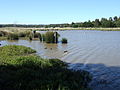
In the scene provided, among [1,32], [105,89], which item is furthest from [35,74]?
[1,32]

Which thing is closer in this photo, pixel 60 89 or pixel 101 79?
pixel 60 89

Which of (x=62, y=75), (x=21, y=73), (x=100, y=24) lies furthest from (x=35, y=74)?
(x=100, y=24)

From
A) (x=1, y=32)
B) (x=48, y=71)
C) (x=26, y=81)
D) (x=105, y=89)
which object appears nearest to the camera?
(x=26, y=81)

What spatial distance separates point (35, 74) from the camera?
10570 millimetres

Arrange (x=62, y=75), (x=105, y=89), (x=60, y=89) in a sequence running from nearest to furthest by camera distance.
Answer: (x=60, y=89)
(x=105, y=89)
(x=62, y=75)

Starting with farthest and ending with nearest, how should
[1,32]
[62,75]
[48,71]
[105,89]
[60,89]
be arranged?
1. [1,32]
2. [48,71]
3. [62,75]
4. [105,89]
5. [60,89]

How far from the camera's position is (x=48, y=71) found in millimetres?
11758

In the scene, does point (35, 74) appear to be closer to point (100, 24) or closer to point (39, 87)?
point (39, 87)

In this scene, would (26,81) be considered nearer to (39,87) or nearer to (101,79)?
(39,87)

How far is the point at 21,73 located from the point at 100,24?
445 feet

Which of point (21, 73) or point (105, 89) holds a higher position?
point (21, 73)

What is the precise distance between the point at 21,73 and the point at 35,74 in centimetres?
68

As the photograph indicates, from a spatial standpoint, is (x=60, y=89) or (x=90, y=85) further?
(x=90, y=85)

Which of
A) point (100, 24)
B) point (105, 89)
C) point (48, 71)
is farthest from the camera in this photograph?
point (100, 24)
